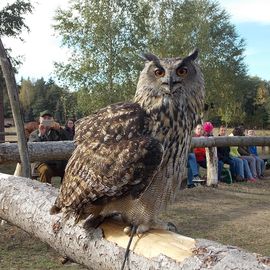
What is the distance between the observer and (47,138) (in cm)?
736

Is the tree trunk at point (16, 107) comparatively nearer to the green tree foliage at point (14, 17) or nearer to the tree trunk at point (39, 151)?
the tree trunk at point (39, 151)

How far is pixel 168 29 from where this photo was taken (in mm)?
29922

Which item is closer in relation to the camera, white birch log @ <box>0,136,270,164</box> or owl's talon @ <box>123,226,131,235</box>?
owl's talon @ <box>123,226,131,235</box>

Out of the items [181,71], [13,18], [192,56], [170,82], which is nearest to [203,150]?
[192,56]

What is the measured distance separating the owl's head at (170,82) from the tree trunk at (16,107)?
2.82 m

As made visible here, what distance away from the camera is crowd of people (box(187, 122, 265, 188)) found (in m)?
9.19

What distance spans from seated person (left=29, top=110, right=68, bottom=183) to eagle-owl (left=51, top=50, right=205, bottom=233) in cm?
460

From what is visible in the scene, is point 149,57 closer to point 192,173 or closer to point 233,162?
point 192,173

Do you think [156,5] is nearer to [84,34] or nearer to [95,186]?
[84,34]

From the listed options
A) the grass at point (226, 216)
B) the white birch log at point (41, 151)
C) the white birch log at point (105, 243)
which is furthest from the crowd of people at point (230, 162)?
the white birch log at point (105, 243)

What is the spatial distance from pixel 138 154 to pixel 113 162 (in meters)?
0.12

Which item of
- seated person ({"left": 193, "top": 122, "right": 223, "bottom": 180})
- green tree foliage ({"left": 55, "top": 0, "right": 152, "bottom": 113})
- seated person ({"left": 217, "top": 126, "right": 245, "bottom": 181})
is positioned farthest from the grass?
green tree foliage ({"left": 55, "top": 0, "right": 152, "bottom": 113})

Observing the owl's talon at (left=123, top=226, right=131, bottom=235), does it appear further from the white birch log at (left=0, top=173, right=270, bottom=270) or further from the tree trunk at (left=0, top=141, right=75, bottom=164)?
the tree trunk at (left=0, top=141, right=75, bottom=164)

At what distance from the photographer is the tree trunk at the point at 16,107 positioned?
500 cm
